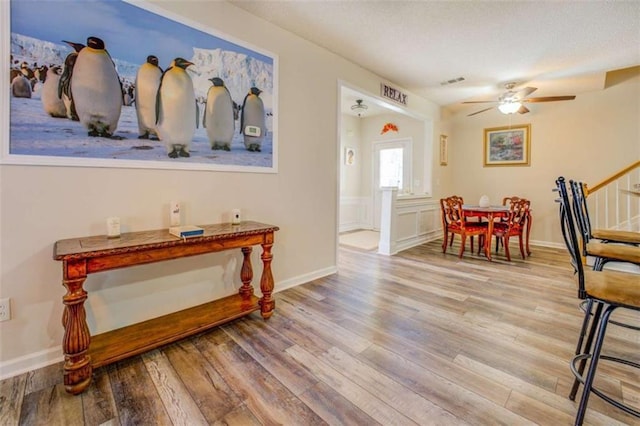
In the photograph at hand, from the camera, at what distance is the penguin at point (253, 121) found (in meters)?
2.56

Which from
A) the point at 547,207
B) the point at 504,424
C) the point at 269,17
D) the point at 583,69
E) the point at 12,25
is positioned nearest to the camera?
the point at 504,424

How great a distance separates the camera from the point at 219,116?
240 cm

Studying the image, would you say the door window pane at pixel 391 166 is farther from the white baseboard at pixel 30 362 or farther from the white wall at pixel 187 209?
the white baseboard at pixel 30 362

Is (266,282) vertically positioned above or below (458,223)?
below

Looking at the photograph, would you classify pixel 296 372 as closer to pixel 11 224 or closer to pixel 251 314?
pixel 251 314

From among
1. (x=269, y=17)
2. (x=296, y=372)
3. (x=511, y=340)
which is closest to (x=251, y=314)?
(x=296, y=372)

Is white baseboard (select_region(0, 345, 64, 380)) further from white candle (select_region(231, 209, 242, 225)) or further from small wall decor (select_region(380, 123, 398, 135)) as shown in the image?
small wall decor (select_region(380, 123, 398, 135))

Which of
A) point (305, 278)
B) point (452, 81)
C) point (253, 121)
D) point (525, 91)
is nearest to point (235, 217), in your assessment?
point (253, 121)

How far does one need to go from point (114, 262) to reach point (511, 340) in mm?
2608

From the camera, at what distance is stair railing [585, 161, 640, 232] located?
397 centimetres

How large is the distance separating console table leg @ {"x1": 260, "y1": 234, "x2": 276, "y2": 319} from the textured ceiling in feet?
6.67

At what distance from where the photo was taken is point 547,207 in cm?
508

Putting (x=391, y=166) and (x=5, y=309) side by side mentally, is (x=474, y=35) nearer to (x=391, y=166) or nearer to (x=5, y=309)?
(x=391, y=166)

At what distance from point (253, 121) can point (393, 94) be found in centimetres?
263
